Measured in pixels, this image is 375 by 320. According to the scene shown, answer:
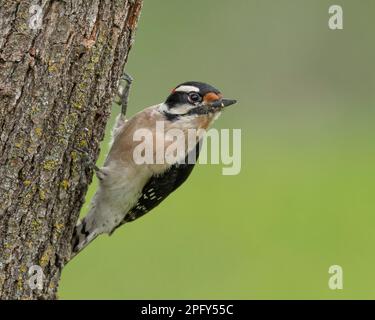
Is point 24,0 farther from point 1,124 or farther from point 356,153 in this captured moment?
point 356,153

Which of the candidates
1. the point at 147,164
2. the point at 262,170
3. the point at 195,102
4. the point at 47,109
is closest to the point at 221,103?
the point at 195,102

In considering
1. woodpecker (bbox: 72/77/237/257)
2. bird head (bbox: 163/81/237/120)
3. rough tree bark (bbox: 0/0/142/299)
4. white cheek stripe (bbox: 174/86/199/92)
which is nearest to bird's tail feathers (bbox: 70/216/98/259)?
woodpecker (bbox: 72/77/237/257)

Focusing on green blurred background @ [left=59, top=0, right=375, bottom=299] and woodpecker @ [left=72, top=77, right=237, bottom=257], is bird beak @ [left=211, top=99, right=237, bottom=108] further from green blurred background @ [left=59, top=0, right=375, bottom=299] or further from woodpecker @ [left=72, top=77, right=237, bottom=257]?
green blurred background @ [left=59, top=0, right=375, bottom=299]

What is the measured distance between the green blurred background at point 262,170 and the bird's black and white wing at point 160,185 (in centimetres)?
337

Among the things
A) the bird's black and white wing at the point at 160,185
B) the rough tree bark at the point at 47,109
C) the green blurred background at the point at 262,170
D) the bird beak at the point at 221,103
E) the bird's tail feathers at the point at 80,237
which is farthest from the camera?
the green blurred background at the point at 262,170

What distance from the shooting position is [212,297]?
11.3 meters

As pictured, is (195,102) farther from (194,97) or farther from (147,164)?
(147,164)

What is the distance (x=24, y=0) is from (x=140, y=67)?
9294 millimetres

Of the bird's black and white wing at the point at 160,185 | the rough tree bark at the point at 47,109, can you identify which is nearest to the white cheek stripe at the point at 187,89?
the bird's black and white wing at the point at 160,185

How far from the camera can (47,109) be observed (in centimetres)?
597

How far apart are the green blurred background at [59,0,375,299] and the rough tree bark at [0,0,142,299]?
4.80 m

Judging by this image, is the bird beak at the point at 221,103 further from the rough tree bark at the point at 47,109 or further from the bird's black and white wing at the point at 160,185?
the rough tree bark at the point at 47,109

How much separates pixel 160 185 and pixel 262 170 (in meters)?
8.76

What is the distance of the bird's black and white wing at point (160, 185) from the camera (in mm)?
7348
